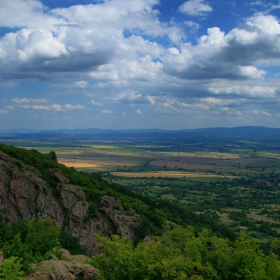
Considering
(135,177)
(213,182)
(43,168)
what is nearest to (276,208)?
(213,182)

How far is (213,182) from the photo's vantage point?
173 metres

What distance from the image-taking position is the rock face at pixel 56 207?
39.8 m

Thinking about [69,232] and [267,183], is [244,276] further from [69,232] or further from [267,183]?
[267,183]

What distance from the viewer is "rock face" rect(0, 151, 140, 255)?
39781 mm

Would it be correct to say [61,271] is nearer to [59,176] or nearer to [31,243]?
[31,243]

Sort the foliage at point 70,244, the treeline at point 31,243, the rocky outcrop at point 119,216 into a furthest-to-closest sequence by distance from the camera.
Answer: the rocky outcrop at point 119,216, the foliage at point 70,244, the treeline at point 31,243

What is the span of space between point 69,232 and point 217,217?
6783 cm

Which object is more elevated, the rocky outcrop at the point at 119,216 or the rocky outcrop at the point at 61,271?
the rocky outcrop at the point at 61,271

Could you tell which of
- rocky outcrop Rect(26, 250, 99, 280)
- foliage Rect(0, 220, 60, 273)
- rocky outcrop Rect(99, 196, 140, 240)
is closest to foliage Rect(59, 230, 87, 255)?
foliage Rect(0, 220, 60, 273)

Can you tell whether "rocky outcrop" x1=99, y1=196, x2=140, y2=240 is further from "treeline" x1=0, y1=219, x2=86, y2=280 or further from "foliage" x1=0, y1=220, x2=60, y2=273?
"foliage" x1=0, y1=220, x2=60, y2=273

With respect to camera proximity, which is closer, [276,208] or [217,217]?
[217,217]

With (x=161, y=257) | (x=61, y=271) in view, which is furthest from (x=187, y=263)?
(x=61, y=271)

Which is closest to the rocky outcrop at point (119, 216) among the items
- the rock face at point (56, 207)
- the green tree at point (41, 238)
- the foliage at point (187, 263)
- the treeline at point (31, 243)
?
the rock face at point (56, 207)

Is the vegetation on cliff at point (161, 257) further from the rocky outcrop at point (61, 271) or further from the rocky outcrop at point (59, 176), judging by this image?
the rocky outcrop at point (59, 176)
